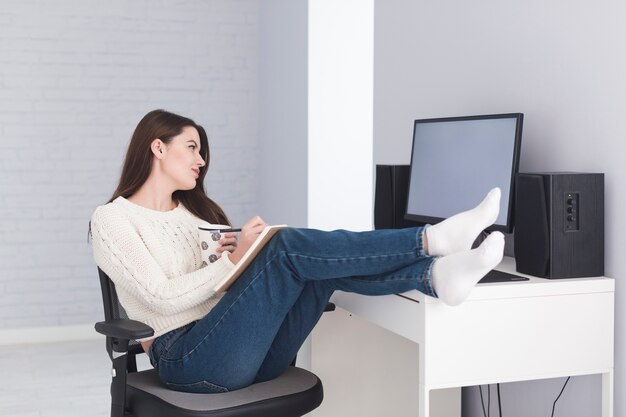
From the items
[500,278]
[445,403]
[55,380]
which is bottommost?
[55,380]

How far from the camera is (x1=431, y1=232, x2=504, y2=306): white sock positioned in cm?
170

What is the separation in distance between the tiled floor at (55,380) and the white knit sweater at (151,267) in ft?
4.68

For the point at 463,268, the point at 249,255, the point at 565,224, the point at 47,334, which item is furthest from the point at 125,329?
the point at 47,334

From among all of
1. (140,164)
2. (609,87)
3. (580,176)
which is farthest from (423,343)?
(140,164)

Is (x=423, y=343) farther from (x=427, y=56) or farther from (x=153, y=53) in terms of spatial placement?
(x=153, y=53)

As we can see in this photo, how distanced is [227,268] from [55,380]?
220 centimetres

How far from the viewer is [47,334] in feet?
15.0

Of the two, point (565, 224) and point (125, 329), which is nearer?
point (125, 329)

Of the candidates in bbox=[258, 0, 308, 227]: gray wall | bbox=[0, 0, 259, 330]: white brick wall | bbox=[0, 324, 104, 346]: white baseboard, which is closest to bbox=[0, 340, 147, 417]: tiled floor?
bbox=[0, 324, 104, 346]: white baseboard

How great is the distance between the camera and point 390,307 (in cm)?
200

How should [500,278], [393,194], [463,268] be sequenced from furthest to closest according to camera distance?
1. [393,194]
2. [500,278]
3. [463,268]

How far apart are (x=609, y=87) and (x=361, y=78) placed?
7.12 ft

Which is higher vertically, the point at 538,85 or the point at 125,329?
the point at 538,85

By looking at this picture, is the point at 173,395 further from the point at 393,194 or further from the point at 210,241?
the point at 393,194
